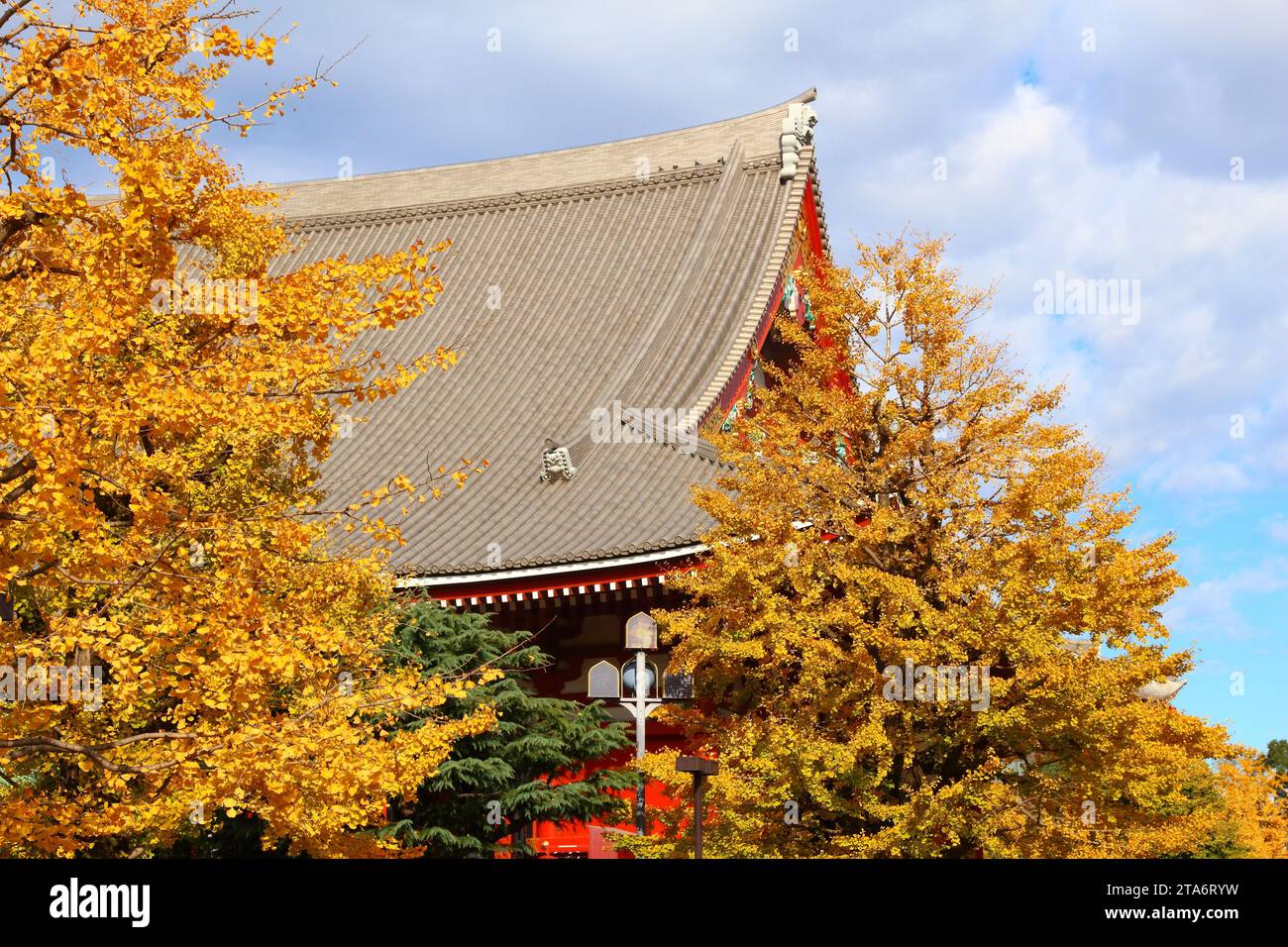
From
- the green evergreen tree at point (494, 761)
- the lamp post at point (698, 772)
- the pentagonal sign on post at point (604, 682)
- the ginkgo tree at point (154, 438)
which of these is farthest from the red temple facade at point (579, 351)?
the ginkgo tree at point (154, 438)

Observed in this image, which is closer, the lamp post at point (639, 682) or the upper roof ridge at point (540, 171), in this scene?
the lamp post at point (639, 682)

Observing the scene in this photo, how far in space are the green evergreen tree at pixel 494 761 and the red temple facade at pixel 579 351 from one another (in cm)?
97

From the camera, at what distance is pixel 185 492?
10.3 m

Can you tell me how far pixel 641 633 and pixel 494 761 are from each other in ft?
10.6

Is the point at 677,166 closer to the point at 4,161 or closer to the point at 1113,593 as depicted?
the point at 1113,593

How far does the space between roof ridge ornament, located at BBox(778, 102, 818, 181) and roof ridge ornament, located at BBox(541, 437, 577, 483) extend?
26.6 ft

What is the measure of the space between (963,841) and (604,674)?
5764 mm

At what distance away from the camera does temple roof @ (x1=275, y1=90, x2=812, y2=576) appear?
55.3ft

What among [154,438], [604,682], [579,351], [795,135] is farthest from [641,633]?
[795,135]

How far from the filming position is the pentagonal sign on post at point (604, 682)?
618 inches

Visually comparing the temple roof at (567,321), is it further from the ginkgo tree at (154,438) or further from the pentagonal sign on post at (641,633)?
the ginkgo tree at (154,438)

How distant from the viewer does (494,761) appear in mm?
12133

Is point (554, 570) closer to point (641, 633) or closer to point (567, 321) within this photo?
point (641, 633)
